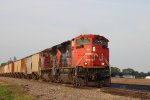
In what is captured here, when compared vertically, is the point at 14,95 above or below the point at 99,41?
below

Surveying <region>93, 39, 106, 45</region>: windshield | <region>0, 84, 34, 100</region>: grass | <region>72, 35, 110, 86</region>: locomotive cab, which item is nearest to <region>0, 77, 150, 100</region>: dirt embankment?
<region>0, 84, 34, 100</region>: grass

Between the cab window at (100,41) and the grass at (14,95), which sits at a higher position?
the cab window at (100,41)

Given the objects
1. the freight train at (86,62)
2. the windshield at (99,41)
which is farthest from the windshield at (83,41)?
the windshield at (99,41)

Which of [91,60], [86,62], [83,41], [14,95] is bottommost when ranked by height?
[14,95]

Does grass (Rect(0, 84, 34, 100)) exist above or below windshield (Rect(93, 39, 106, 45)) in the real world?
below

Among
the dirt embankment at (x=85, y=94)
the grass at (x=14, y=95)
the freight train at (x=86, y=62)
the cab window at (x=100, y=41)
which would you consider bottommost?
the grass at (x=14, y=95)

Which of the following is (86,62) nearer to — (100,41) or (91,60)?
(91,60)

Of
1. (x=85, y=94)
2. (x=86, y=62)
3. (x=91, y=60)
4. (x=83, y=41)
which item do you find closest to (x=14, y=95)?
(x=85, y=94)

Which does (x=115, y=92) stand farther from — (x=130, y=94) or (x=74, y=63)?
(x=74, y=63)

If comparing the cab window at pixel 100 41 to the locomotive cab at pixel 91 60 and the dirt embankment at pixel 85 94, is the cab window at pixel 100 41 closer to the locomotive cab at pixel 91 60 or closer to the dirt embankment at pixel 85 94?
the locomotive cab at pixel 91 60

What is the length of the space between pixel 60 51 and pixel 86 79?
23.2 ft

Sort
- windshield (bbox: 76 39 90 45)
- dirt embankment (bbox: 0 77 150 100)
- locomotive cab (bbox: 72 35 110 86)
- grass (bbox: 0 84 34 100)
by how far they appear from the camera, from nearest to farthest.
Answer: dirt embankment (bbox: 0 77 150 100)
grass (bbox: 0 84 34 100)
locomotive cab (bbox: 72 35 110 86)
windshield (bbox: 76 39 90 45)

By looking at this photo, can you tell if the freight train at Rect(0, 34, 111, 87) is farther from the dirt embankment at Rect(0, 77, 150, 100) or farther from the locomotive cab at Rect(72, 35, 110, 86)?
the dirt embankment at Rect(0, 77, 150, 100)

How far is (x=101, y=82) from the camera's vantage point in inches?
1000
